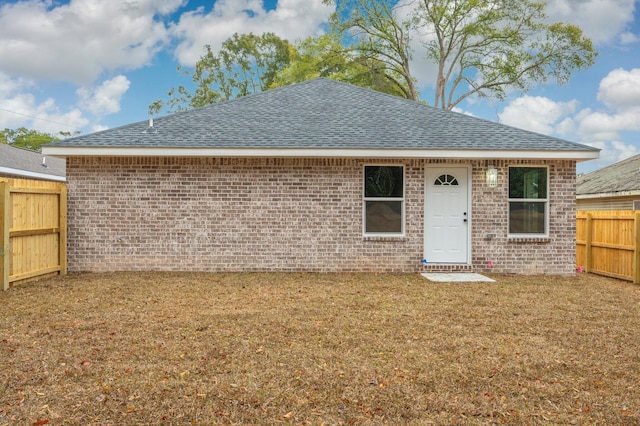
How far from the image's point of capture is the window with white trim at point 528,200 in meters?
10.2

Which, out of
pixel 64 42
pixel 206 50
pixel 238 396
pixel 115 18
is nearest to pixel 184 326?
pixel 238 396

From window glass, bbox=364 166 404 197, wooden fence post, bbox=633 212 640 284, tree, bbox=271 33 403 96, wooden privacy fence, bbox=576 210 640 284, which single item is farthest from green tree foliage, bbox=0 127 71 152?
wooden fence post, bbox=633 212 640 284

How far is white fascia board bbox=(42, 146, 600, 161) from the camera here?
31.7 feet

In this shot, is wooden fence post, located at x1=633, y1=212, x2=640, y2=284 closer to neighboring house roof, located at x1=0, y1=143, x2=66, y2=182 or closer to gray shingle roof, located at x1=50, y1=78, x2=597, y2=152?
gray shingle roof, located at x1=50, y1=78, x2=597, y2=152

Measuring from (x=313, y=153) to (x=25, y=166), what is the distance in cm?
1524

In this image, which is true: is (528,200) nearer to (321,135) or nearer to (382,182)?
(382,182)

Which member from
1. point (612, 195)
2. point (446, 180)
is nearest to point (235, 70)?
point (612, 195)

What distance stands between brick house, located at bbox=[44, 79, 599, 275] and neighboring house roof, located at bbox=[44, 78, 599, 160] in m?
0.11

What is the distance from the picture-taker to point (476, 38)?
2656 cm

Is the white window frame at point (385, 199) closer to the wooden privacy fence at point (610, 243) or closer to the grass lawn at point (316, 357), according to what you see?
the grass lawn at point (316, 357)

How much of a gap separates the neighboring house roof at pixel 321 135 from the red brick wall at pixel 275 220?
1.56 feet

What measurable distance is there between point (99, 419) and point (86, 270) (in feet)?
25.4

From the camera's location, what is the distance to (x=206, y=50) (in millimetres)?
37156

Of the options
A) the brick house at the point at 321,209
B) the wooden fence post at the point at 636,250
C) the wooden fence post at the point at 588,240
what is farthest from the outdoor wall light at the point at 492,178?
the wooden fence post at the point at 588,240
